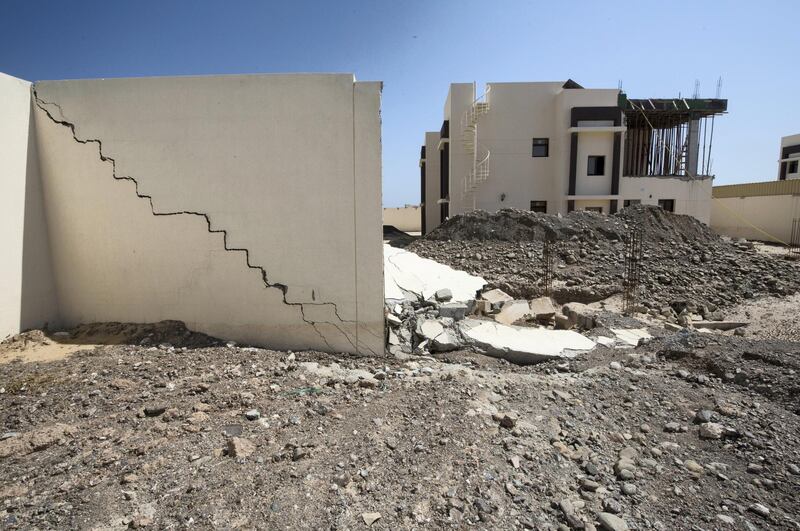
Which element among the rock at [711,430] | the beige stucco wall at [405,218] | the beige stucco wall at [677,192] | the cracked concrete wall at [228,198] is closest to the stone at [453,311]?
the cracked concrete wall at [228,198]

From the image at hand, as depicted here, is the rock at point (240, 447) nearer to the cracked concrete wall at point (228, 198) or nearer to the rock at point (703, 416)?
the cracked concrete wall at point (228, 198)

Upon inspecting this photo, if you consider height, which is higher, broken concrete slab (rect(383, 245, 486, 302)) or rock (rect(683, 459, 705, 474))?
broken concrete slab (rect(383, 245, 486, 302))

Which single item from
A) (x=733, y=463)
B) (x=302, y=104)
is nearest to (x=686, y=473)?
(x=733, y=463)

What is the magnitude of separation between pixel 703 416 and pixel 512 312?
147 inches

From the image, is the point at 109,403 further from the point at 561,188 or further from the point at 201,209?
the point at 561,188

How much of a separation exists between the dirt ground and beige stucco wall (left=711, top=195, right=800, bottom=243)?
81.7 ft

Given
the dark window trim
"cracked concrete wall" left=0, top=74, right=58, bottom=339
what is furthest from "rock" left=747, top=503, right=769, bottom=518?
the dark window trim

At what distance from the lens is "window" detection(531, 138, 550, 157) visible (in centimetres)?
2184

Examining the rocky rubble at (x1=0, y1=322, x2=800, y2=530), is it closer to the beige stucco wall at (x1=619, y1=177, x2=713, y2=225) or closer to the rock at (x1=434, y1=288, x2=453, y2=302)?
the rock at (x1=434, y1=288, x2=453, y2=302)

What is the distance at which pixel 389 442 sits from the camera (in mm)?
3117

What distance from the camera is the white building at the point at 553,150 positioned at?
2075 centimetres

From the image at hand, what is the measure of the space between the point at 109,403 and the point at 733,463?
196 inches

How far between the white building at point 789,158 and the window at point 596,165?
2167cm

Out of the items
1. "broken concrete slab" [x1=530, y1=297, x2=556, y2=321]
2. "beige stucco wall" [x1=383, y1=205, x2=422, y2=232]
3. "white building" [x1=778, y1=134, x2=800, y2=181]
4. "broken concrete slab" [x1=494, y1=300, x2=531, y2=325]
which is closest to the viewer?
"broken concrete slab" [x1=494, y1=300, x2=531, y2=325]
